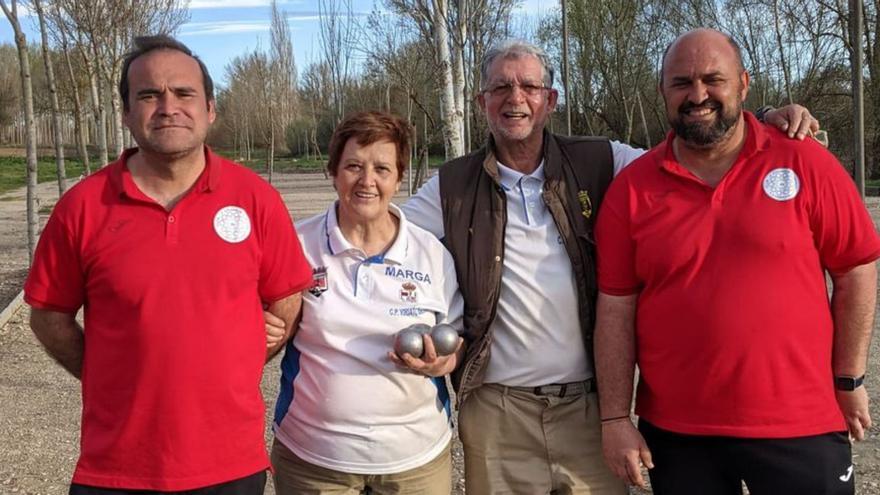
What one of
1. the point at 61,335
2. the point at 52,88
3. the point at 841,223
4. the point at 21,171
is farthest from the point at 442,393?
the point at 21,171

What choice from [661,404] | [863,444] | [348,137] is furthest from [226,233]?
[863,444]

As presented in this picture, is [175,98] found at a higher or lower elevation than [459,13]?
lower

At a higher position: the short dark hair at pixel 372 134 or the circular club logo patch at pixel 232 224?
the short dark hair at pixel 372 134

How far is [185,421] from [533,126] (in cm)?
187

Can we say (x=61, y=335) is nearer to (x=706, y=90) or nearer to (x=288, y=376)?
(x=288, y=376)

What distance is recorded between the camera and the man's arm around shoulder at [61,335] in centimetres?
299

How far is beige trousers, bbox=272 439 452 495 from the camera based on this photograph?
3330 mm

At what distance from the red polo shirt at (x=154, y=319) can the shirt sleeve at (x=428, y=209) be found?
106 cm

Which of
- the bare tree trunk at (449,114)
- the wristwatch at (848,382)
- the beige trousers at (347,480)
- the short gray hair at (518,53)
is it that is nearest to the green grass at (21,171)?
the bare tree trunk at (449,114)

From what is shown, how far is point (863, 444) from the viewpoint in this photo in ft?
18.6

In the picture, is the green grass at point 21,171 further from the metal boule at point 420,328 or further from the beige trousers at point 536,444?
the metal boule at point 420,328

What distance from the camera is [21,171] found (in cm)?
5162

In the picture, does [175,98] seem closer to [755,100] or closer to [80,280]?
[80,280]

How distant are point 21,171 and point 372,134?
5403 centimetres
